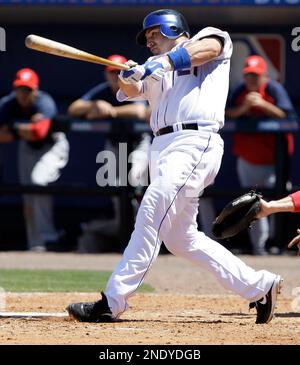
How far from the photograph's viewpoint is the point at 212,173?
18.3ft

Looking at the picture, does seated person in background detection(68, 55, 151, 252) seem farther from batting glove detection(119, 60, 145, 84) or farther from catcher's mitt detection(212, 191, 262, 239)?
batting glove detection(119, 60, 145, 84)

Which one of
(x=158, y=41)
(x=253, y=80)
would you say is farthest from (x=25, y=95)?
(x=158, y=41)

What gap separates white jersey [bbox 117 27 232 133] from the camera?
18.0 feet

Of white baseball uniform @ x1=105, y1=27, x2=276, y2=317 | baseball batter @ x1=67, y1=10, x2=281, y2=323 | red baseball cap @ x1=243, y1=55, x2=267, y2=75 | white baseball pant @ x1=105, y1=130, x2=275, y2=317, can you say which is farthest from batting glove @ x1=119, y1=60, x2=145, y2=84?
red baseball cap @ x1=243, y1=55, x2=267, y2=75

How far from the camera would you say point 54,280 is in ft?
25.8

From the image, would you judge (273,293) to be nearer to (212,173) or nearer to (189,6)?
(212,173)

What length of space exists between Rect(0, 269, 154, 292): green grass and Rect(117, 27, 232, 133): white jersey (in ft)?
6.79

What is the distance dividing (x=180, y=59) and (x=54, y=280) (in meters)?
3.06

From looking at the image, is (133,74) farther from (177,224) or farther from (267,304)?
(267,304)

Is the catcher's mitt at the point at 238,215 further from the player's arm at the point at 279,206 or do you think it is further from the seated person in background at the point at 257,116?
the seated person in background at the point at 257,116

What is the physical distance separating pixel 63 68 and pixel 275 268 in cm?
355

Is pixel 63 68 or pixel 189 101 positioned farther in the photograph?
pixel 63 68

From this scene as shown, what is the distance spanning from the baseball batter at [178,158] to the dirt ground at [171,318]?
194 millimetres
